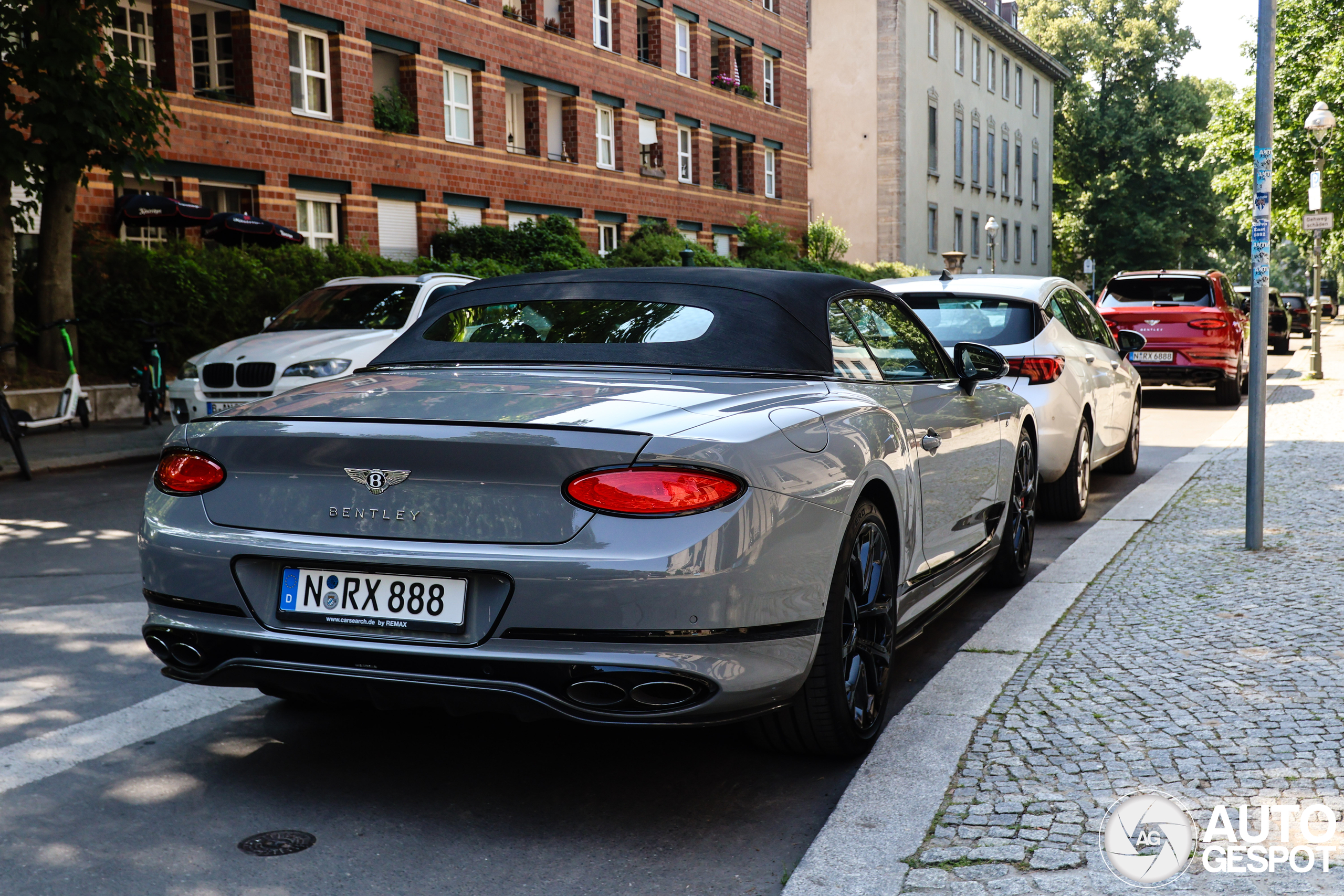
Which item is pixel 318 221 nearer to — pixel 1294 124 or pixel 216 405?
pixel 216 405

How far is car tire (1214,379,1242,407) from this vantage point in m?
18.2

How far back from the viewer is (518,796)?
374 centimetres

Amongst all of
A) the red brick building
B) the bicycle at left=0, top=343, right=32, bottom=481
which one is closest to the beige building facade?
the red brick building

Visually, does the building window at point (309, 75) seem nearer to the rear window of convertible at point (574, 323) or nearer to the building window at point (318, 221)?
the building window at point (318, 221)

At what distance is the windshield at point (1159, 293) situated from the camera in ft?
59.4

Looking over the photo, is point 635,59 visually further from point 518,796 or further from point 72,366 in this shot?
point 518,796

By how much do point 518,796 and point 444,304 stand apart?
2057 millimetres

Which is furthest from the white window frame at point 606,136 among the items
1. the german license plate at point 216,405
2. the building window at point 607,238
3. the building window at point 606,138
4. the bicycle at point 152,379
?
the german license plate at point 216,405

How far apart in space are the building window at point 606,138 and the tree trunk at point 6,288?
60.8 ft

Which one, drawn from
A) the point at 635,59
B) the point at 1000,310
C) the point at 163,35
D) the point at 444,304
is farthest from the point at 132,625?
the point at 635,59

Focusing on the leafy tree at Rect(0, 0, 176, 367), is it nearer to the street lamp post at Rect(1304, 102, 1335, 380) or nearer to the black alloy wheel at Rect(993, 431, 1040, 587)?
the black alloy wheel at Rect(993, 431, 1040, 587)

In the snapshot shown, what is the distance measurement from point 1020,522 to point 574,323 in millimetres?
3210

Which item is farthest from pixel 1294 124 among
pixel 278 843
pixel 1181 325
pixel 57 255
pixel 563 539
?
pixel 278 843

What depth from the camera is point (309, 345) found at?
1259 centimetres
